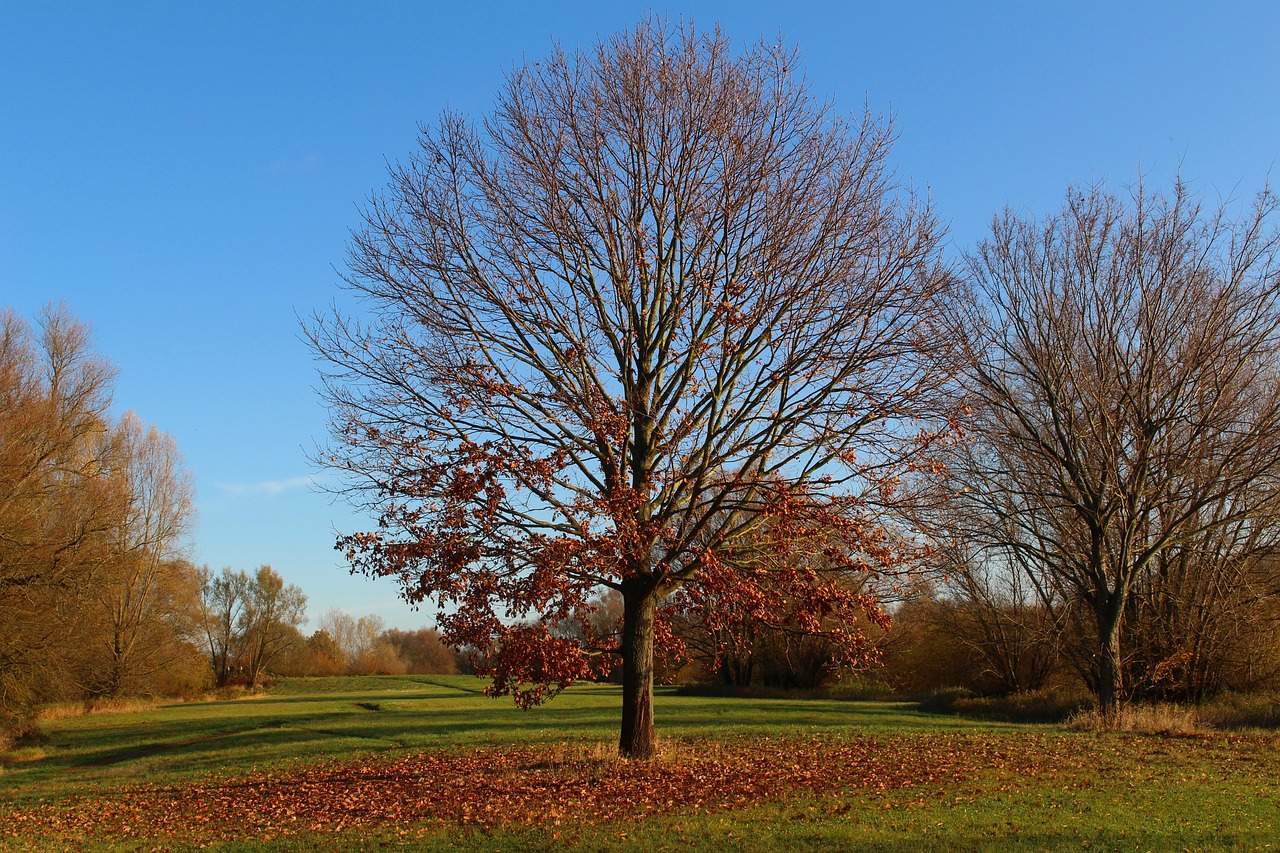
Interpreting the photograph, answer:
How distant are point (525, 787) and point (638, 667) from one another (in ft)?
7.43

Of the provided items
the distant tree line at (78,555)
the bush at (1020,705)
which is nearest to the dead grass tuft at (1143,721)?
the bush at (1020,705)

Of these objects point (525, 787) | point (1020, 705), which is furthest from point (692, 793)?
point (1020, 705)

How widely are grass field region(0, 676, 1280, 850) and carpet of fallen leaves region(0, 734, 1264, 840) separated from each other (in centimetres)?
5

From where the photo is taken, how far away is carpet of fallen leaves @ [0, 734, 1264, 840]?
9.66 metres

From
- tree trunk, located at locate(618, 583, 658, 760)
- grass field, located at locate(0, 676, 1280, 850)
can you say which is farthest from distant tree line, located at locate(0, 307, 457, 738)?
tree trunk, located at locate(618, 583, 658, 760)

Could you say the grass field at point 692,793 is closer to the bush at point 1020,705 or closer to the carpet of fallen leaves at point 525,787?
the carpet of fallen leaves at point 525,787

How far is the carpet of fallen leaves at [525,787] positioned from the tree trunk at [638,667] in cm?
37

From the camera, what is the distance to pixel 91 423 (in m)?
27.8

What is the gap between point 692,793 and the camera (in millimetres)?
10242

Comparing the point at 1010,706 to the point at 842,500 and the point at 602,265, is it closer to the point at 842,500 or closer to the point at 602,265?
the point at 842,500

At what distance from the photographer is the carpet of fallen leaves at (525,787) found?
31.7ft

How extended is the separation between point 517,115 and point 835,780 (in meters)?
10.6

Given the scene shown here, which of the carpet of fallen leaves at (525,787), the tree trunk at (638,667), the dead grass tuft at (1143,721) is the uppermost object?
the tree trunk at (638,667)

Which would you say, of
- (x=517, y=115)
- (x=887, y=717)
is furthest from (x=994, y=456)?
(x=517, y=115)
